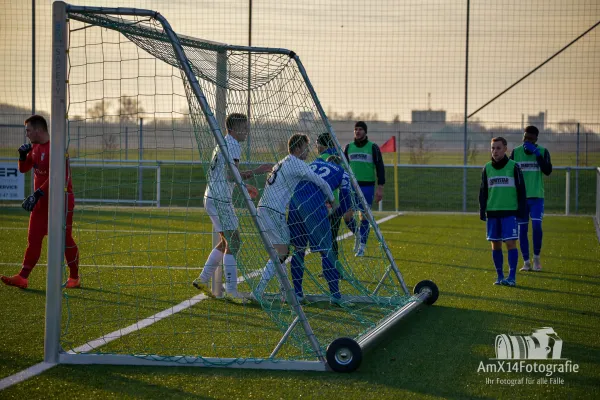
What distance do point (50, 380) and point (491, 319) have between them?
3829 mm

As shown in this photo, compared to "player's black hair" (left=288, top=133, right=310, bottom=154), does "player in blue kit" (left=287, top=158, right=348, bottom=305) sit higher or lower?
lower

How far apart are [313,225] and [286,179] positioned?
58 cm

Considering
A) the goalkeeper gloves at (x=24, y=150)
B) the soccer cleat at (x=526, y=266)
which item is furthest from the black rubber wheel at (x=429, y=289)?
the goalkeeper gloves at (x=24, y=150)

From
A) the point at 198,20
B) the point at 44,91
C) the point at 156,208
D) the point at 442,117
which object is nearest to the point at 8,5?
the point at 44,91

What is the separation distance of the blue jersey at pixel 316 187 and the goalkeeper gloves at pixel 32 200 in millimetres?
2511

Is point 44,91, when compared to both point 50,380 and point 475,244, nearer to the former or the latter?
point 475,244

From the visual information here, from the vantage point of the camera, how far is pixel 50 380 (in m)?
4.91

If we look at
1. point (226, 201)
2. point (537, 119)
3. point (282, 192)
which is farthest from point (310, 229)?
point (537, 119)

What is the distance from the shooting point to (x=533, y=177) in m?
10.3

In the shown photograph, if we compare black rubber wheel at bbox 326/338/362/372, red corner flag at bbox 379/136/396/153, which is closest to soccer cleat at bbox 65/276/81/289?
black rubber wheel at bbox 326/338/362/372

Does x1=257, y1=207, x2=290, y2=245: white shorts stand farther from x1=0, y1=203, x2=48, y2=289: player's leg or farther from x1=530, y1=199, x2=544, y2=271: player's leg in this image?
x1=530, y1=199, x2=544, y2=271: player's leg

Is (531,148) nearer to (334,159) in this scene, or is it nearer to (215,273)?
(334,159)

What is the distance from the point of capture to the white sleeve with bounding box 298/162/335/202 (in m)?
7.11

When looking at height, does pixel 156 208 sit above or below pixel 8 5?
below
